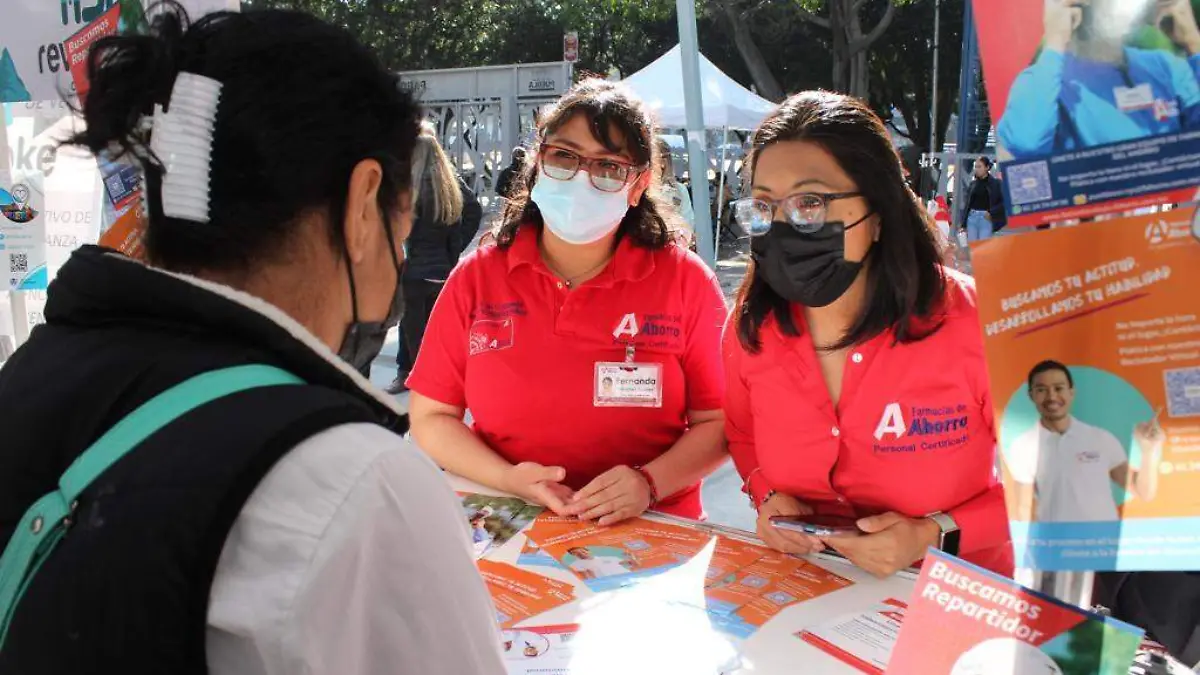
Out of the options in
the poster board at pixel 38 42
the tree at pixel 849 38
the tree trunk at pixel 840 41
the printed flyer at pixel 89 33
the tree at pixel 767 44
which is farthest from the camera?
the tree at pixel 767 44

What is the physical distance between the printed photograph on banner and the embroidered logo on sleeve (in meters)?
1.31

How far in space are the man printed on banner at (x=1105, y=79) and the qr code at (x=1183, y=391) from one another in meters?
0.25

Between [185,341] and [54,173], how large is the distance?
2.76 m

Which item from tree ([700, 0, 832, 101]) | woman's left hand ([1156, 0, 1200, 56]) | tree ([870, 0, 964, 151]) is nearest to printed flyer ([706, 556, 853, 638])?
woman's left hand ([1156, 0, 1200, 56])

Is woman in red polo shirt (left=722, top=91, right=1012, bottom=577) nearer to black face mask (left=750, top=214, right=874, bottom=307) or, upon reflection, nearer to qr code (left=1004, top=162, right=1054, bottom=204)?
black face mask (left=750, top=214, right=874, bottom=307)

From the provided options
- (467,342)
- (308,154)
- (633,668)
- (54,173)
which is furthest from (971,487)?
(54,173)

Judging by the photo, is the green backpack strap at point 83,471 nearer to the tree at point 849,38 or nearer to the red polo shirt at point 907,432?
the red polo shirt at point 907,432

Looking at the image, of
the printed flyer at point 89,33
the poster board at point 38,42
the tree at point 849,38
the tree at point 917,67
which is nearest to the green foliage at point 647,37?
the tree at point 917,67

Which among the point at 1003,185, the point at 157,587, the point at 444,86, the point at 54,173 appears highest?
the point at 444,86

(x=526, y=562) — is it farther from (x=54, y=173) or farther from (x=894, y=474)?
(x=54, y=173)

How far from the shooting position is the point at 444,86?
14.0 m

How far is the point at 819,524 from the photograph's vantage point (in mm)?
1718

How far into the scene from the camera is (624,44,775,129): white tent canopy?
1049cm

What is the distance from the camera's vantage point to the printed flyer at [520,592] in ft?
5.15
